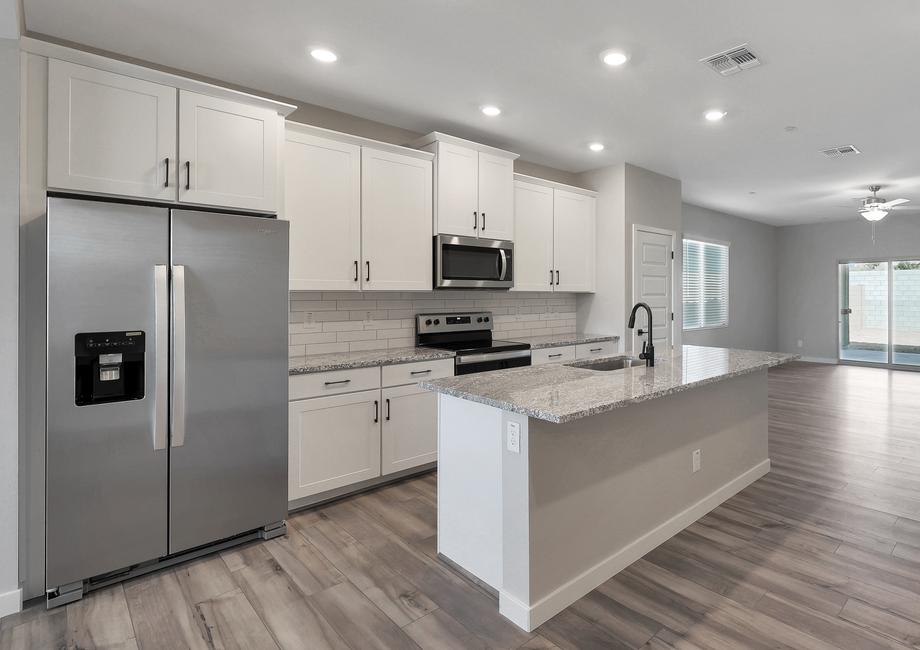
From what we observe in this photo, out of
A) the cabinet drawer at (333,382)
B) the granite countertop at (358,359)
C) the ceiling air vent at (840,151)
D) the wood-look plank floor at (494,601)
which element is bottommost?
the wood-look plank floor at (494,601)

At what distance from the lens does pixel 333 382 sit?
10.2ft

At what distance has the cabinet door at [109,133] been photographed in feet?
7.34

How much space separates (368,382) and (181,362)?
1.16 metres

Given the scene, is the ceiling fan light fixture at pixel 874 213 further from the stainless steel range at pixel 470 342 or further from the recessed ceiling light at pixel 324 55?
the recessed ceiling light at pixel 324 55

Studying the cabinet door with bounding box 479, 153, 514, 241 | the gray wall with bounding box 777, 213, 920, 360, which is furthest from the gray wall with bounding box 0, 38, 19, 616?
the gray wall with bounding box 777, 213, 920, 360

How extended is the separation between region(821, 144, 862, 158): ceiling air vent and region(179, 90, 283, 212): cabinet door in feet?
15.7

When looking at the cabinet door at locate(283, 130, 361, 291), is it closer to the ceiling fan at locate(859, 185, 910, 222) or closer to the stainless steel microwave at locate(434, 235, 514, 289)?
the stainless steel microwave at locate(434, 235, 514, 289)

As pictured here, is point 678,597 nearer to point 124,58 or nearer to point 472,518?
point 472,518

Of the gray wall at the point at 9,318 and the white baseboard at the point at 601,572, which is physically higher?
the gray wall at the point at 9,318

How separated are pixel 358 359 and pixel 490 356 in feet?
3.54

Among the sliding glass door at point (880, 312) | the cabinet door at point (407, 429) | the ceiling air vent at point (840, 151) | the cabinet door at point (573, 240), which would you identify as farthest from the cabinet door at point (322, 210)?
the sliding glass door at point (880, 312)

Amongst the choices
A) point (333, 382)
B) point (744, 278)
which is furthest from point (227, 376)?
point (744, 278)

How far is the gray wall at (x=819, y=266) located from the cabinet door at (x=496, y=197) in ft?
25.5

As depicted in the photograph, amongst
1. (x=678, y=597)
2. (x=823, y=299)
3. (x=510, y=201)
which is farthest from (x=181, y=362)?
(x=823, y=299)
